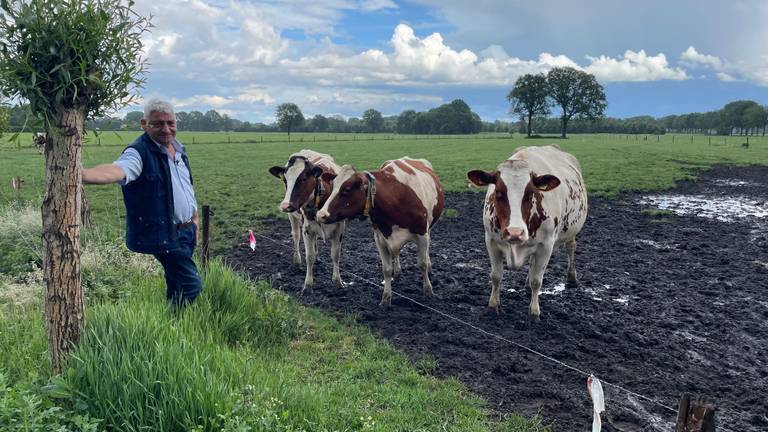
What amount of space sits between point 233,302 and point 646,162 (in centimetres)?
3054

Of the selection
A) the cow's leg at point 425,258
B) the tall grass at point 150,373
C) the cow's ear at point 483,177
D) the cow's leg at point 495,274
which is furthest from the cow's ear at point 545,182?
the tall grass at point 150,373

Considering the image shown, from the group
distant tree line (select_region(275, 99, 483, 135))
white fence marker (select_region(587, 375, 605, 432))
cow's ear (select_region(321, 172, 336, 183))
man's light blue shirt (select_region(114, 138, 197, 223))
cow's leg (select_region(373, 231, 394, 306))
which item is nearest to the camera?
white fence marker (select_region(587, 375, 605, 432))

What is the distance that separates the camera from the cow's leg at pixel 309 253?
8508mm

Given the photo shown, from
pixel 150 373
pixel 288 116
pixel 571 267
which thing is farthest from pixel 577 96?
pixel 150 373

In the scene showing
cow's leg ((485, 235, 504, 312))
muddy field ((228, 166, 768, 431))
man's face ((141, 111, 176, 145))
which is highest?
man's face ((141, 111, 176, 145))

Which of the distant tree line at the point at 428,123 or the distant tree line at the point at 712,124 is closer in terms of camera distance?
the distant tree line at the point at 712,124

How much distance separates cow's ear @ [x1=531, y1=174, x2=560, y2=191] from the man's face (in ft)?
14.0

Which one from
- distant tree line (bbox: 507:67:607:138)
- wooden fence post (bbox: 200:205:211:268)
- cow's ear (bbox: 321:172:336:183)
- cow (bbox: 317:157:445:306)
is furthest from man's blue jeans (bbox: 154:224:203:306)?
distant tree line (bbox: 507:67:607:138)

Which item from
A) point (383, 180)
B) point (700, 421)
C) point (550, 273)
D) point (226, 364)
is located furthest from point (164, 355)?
point (550, 273)

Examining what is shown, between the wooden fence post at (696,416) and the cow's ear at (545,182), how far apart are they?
4.15m

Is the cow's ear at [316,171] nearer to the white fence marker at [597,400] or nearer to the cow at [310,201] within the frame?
the cow at [310,201]

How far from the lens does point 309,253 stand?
8.66 metres

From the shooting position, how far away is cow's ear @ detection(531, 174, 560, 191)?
21.5 ft

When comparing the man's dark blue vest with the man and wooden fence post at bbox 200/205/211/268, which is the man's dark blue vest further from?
wooden fence post at bbox 200/205/211/268
